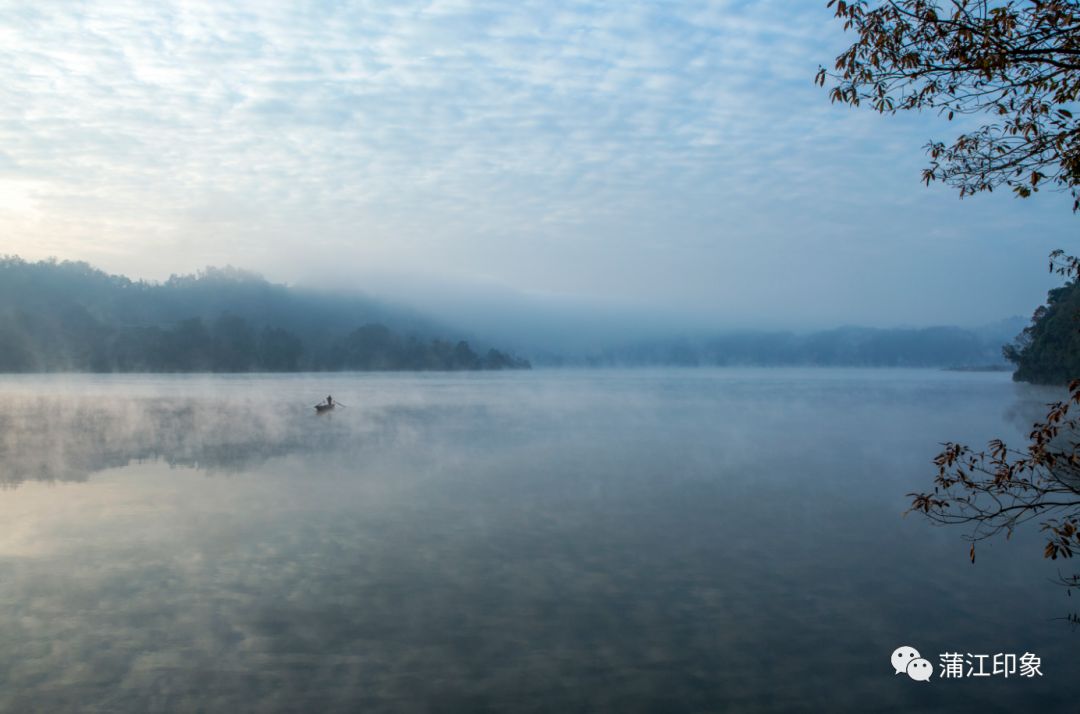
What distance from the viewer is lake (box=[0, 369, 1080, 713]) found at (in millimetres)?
7867

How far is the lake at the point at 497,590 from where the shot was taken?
7.87 m

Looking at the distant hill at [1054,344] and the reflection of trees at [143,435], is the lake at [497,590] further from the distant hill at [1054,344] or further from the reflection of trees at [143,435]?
the distant hill at [1054,344]

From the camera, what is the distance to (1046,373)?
86.7 metres

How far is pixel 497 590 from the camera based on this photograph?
436 inches

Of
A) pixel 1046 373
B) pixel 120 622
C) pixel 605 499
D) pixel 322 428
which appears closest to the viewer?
pixel 120 622

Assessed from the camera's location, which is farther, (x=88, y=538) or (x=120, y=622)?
(x=88, y=538)

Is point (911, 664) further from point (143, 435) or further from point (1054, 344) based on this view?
point (1054, 344)

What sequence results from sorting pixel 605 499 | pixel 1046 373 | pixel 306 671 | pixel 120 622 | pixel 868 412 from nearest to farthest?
pixel 306 671 < pixel 120 622 < pixel 605 499 < pixel 868 412 < pixel 1046 373

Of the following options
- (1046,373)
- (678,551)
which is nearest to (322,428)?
(678,551)

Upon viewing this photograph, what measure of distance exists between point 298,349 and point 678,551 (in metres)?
159

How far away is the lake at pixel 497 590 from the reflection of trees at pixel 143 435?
1.26ft

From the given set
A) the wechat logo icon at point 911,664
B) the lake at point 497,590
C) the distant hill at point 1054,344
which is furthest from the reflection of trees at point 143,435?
the distant hill at point 1054,344

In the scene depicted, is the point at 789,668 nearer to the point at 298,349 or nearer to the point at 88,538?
Result: the point at 88,538

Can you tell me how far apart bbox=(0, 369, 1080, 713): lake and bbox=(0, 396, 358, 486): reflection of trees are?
38 cm
